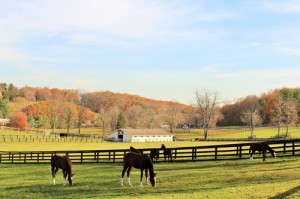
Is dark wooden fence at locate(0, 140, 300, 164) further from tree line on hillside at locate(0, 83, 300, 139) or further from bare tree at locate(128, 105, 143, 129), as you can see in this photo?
bare tree at locate(128, 105, 143, 129)

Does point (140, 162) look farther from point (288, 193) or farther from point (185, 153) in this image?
point (185, 153)

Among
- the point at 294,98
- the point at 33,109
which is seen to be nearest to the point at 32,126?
the point at 33,109

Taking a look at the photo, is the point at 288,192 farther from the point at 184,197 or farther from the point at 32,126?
the point at 32,126

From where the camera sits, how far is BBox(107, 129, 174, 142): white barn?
86.8 metres

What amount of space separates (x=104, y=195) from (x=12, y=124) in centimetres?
11485

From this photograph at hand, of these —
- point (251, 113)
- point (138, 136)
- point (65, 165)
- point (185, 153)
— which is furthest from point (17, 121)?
point (65, 165)

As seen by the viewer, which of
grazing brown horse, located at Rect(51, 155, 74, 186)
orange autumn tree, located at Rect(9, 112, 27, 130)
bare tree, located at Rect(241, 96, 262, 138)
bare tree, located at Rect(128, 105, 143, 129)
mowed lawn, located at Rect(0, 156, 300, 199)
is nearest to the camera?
mowed lawn, located at Rect(0, 156, 300, 199)

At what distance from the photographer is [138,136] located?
289ft

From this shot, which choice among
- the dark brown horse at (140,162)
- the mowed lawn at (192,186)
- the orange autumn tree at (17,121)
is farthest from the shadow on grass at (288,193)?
the orange autumn tree at (17,121)

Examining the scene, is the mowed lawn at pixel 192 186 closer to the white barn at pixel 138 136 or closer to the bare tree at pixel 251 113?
the white barn at pixel 138 136

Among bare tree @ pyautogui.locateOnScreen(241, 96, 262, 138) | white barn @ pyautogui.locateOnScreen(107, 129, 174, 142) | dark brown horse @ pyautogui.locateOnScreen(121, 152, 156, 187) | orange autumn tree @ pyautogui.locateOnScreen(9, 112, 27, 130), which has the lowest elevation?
white barn @ pyautogui.locateOnScreen(107, 129, 174, 142)

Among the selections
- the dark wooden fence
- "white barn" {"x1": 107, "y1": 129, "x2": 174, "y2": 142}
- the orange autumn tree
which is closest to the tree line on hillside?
the orange autumn tree

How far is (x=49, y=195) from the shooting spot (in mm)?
13836

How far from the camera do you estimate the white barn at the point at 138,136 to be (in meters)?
86.8
